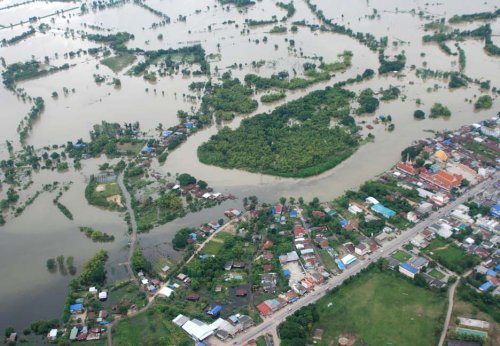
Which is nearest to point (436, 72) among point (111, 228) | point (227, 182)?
point (227, 182)

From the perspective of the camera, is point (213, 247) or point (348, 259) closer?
point (348, 259)

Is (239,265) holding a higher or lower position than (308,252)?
lower

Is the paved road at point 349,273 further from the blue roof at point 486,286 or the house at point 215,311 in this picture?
the blue roof at point 486,286

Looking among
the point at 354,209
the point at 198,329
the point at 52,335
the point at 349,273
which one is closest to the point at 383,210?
the point at 354,209

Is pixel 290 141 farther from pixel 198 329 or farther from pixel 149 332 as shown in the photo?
pixel 149 332

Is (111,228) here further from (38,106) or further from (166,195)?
(38,106)

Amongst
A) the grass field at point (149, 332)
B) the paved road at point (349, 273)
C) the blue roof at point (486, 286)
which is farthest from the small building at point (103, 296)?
the blue roof at point (486, 286)
